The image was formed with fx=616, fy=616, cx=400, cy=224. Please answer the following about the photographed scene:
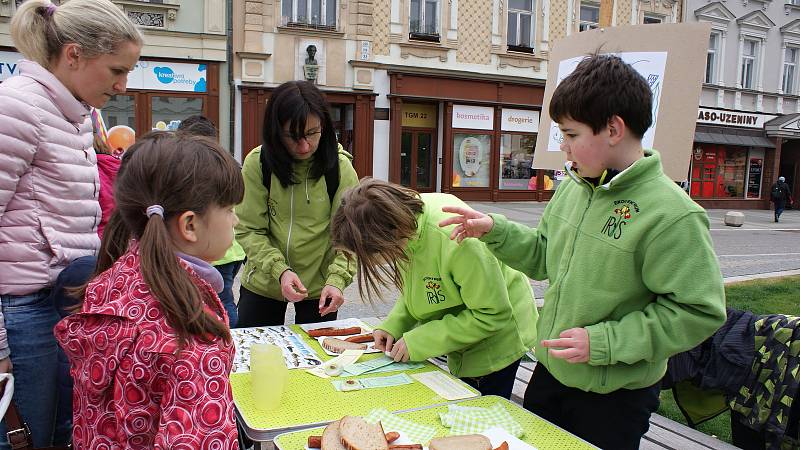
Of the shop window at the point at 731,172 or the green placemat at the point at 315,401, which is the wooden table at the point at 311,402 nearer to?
the green placemat at the point at 315,401

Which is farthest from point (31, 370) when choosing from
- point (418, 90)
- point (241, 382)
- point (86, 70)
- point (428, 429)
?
point (418, 90)

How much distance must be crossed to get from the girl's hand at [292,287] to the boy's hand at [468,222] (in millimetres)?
793

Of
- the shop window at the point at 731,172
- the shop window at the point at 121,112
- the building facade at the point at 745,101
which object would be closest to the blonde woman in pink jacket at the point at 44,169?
the shop window at the point at 121,112

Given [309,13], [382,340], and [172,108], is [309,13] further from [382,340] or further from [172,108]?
[382,340]

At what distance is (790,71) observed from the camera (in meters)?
20.1

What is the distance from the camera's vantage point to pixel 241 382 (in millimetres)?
1862

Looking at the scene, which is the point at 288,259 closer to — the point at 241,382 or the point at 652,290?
the point at 241,382

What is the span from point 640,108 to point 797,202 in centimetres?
2367

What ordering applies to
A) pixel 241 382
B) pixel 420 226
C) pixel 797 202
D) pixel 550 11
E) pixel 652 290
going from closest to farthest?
1. pixel 652 290
2. pixel 241 382
3. pixel 420 226
4. pixel 550 11
5. pixel 797 202

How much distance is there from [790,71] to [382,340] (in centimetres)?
2265

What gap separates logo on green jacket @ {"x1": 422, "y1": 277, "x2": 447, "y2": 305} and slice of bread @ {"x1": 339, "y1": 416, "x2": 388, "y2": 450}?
0.64 m

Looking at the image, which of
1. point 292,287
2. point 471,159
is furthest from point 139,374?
point 471,159

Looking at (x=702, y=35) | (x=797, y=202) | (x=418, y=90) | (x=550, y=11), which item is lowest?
(x=797, y=202)

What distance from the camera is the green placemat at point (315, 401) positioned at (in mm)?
1614
